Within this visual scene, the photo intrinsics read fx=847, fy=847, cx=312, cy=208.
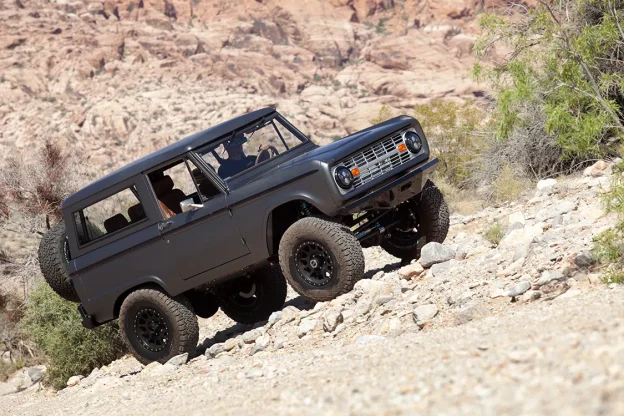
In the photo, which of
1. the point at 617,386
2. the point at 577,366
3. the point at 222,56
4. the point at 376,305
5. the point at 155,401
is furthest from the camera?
the point at 222,56

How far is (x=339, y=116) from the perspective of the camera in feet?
196

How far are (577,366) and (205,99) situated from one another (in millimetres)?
56326

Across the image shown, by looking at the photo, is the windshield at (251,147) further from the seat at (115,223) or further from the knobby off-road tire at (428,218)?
the knobby off-road tire at (428,218)

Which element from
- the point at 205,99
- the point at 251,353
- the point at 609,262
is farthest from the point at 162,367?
the point at 205,99

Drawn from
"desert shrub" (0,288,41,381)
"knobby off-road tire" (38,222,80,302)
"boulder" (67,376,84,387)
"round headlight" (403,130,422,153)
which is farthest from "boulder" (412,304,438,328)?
"desert shrub" (0,288,41,381)

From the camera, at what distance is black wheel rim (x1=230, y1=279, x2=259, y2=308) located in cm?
1042

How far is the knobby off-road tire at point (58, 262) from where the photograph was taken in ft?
31.5

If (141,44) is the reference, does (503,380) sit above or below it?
below

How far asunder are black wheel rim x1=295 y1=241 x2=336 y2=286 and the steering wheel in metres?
1.25

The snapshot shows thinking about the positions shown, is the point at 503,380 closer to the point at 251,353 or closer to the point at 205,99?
the point at 251,353

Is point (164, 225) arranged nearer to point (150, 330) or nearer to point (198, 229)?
point (198, 229)

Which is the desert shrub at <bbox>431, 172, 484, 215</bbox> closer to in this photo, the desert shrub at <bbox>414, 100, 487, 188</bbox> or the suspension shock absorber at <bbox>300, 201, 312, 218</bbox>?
the desert shrub at <bbox>414, 100, 487, 188</bbox>

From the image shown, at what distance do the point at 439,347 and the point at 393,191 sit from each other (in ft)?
11.7

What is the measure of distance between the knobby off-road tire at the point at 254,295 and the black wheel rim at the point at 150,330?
1.18 m
